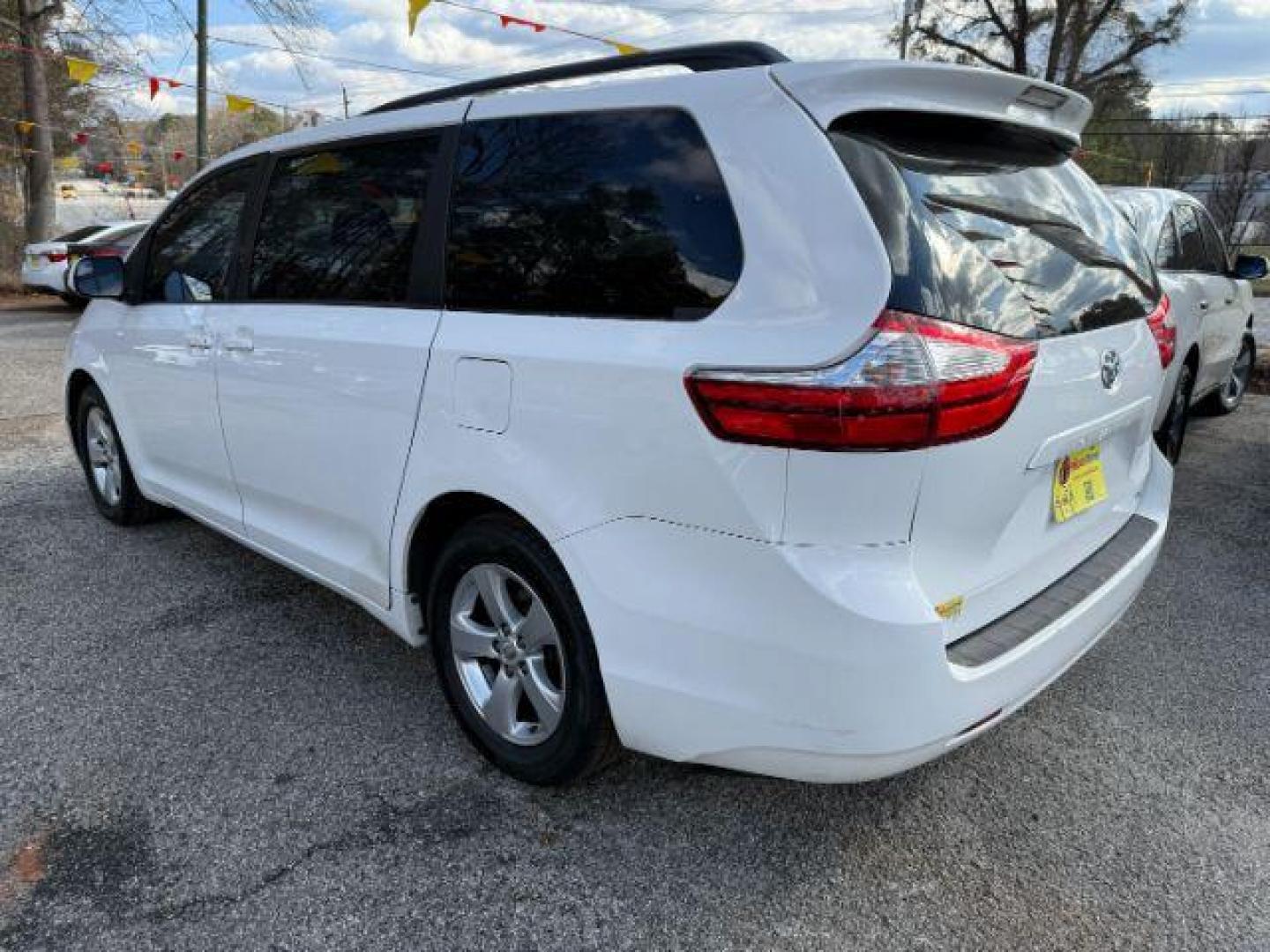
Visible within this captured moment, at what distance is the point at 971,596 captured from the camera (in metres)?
2.02

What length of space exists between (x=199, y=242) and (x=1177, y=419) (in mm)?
5392

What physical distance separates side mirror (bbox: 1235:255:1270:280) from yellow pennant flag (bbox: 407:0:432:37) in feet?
22.4

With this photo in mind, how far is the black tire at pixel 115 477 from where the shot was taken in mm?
4496

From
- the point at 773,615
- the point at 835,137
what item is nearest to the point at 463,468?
the point at 773,615

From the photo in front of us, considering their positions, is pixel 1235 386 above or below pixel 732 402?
below

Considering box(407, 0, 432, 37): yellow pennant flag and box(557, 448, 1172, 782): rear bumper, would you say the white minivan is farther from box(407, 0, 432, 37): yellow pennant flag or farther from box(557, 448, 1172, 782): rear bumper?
box(407, 0, 432, 37): yellow pennant flag

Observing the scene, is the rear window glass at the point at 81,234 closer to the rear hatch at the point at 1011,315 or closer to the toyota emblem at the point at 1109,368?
the rear hatch at the point at 1011,315

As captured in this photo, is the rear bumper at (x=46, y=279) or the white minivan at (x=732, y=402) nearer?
the white minivan at (x=732, y=402)

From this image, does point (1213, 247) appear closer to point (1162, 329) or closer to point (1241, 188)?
point (1162, 329)

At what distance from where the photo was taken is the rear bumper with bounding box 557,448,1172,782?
1.83 metres

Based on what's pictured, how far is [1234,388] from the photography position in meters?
7.69

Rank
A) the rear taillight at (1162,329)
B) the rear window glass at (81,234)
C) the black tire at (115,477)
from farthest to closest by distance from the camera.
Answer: the rear window glass at (81,234), the black tire at (115,477), the rear taillight at (1162,329)

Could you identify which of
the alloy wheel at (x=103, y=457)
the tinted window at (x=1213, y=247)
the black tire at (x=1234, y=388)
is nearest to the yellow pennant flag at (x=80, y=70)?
the alloy wheel at (x=103, y=457)

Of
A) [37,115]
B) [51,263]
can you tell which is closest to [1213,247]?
[51,263]
